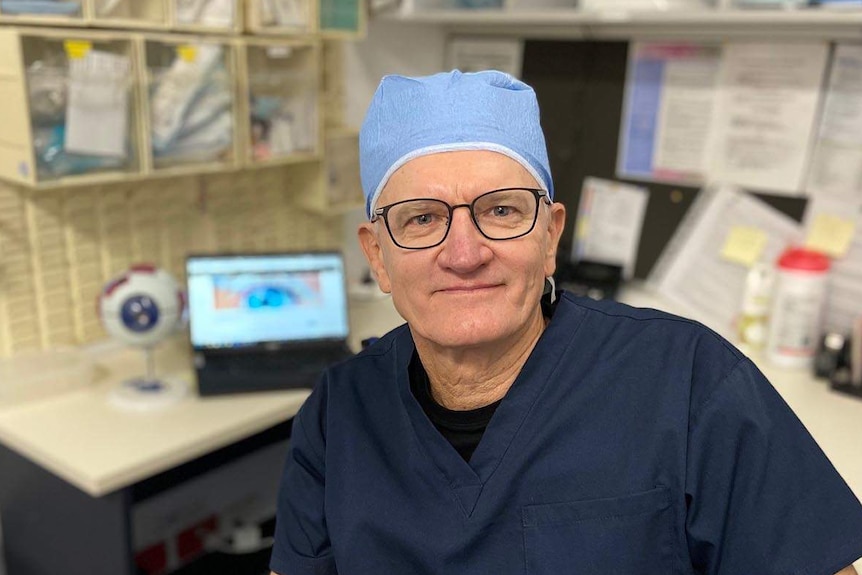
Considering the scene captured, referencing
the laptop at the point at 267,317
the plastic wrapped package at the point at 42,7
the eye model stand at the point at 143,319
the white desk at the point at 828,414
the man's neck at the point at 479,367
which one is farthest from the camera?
the laptop at the point at 267,317

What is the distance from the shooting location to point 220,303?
5.78 ft

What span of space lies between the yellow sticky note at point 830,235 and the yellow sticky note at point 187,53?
1.53 metres

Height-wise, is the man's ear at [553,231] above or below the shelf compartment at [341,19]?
below

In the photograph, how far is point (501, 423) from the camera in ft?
3.18

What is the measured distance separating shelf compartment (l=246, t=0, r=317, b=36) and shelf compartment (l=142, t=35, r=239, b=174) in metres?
0.10

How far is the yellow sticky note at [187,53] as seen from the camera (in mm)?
1690

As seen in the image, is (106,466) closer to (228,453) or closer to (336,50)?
(228,453)

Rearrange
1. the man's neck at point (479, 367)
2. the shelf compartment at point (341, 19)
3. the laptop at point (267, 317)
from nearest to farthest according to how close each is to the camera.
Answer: the man's neck at point (479, 367) → the laptop at point (267, 317) → the shelf compartment at point (341, 19)

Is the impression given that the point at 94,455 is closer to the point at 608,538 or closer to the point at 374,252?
the point at 374,252

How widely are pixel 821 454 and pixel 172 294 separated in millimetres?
1306

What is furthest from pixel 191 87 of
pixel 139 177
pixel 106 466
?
pixel 106 466

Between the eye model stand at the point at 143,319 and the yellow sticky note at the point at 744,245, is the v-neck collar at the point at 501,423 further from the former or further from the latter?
the yellow sticky note at the point at 744,245

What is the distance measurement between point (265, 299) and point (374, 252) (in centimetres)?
79

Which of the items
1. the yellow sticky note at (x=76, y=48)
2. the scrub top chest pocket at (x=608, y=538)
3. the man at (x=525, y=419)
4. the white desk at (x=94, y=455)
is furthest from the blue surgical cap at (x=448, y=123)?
the yellow sticky note at (x=76, y=48)
